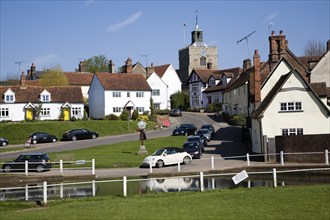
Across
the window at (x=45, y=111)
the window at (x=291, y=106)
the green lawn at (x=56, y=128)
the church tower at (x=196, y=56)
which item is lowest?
the green lawn at (x=56, y=128)

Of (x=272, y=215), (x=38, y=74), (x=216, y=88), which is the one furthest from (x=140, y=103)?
(x=272, y=215)

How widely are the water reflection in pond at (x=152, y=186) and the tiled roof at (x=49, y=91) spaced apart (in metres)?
46.4

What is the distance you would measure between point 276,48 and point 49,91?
4276cm

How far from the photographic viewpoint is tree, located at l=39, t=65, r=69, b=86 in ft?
301

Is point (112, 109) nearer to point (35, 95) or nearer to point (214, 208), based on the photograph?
point (35, 95)

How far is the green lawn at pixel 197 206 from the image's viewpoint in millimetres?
16172

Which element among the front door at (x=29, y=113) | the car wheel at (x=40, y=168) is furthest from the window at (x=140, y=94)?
the car wheel at (x=40, y=168)

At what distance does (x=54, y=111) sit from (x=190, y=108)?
129ft

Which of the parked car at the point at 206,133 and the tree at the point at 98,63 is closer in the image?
the parked car at the point at 206,133

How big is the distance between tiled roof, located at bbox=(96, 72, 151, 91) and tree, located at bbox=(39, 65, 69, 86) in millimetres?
15119

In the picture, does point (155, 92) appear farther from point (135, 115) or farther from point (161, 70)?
point (135, 115)

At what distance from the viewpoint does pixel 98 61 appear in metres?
135

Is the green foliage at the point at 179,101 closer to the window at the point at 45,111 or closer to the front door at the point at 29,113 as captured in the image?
the window at the point at 45,111

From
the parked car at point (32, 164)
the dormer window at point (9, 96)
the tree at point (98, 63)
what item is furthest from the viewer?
the tree at point (98, 63)
